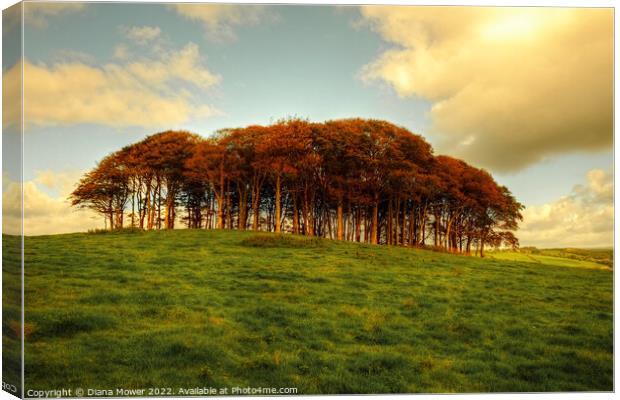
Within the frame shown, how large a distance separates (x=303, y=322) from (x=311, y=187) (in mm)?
9020

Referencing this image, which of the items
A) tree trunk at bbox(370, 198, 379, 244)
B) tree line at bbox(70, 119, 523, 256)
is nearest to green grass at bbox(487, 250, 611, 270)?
tree line at bbox(70, 119, 523, 256)

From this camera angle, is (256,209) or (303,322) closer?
(303,322)

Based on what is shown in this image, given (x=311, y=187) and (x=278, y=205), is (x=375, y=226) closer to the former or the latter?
(x=311, y=187)

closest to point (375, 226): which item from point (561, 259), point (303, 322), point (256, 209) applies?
point (256, 209)

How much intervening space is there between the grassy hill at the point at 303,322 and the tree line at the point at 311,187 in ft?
7.52

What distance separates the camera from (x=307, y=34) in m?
14.8

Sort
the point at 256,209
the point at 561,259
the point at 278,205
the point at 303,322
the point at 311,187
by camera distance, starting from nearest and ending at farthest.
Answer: the point at 303,322 → the point at 561,259 → the point at 311,187 → the point at 278,205 → the point at 256,209

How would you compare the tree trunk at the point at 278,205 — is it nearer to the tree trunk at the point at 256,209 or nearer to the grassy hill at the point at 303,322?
the tree trunk at the point at 256,209

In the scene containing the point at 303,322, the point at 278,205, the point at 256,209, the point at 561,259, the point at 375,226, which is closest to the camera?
the point at 303,322

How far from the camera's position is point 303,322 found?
14.3 metres

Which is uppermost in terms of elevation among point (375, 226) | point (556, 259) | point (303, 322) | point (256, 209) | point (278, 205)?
point (278, 205)

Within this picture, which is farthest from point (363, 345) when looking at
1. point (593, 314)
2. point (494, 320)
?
point (593, 314)

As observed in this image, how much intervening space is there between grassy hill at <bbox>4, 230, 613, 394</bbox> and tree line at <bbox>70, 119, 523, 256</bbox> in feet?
7.52

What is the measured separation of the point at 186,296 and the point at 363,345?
19.4ft
